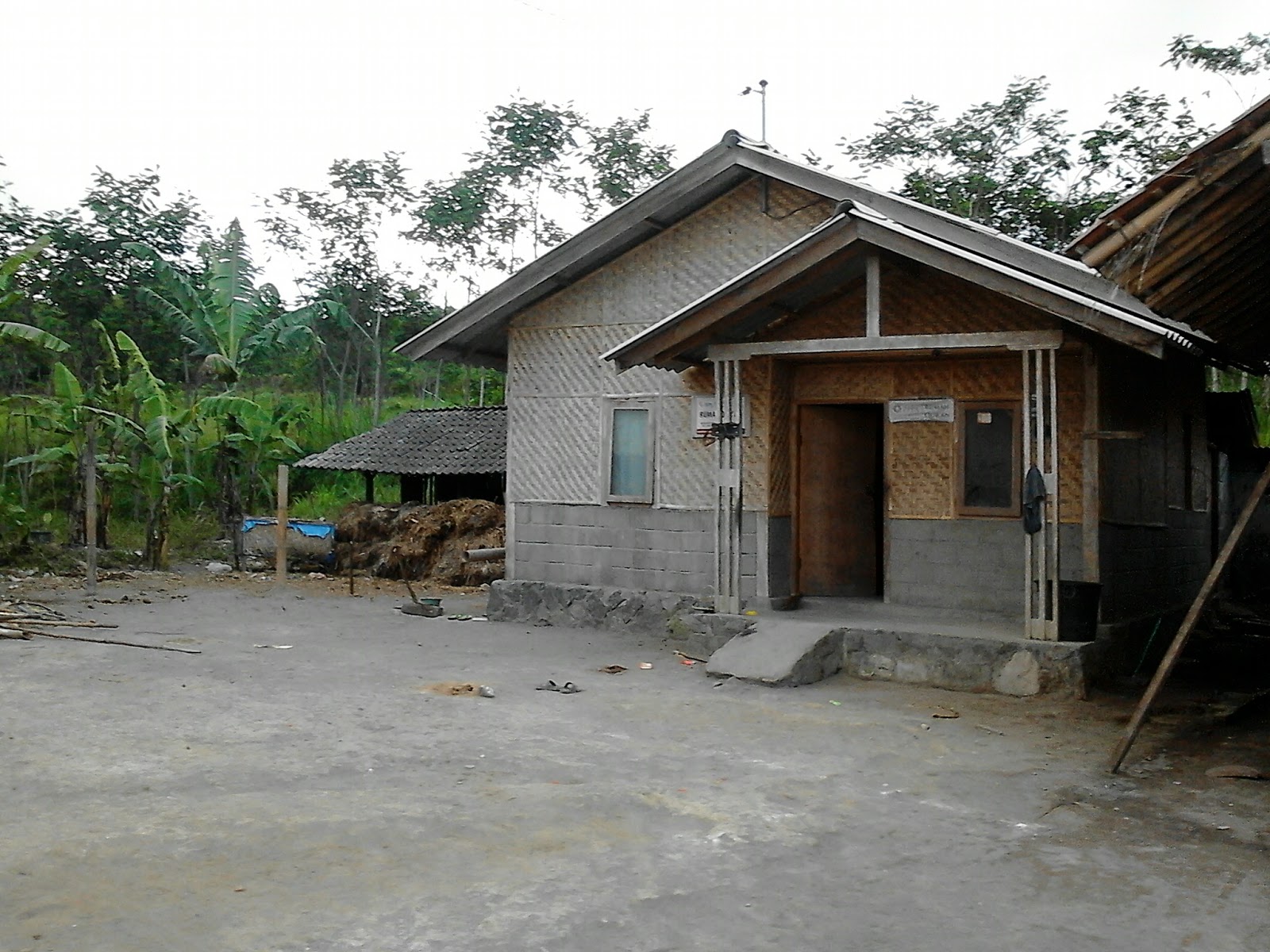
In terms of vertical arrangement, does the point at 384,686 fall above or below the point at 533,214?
below

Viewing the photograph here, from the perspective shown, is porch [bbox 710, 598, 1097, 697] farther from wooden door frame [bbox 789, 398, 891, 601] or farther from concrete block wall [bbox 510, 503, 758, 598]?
concrete block wall [bbox 510, 503, 758, 598]

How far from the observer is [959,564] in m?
11.1

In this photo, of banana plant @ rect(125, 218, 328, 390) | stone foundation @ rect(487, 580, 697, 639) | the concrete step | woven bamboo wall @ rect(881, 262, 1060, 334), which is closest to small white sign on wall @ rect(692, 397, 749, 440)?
Answer: stone foundation @ rect(487, 580, 697, 639)

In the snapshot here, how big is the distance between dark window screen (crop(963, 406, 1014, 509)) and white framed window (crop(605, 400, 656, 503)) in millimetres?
3521

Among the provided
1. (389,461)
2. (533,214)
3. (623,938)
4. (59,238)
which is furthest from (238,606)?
(533,214)

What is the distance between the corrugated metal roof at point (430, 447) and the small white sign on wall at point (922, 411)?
932 cm

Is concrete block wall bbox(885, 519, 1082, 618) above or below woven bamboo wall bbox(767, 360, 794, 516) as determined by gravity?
below

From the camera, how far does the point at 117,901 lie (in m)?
4.48

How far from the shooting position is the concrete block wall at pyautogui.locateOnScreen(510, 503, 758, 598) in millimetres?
12195

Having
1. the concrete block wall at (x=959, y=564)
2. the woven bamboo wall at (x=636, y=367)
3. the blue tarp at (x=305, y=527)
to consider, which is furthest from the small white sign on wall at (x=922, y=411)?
the blue tarp at (x=305, y=527)

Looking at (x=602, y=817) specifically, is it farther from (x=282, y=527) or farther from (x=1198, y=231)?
(x=282, y=527)

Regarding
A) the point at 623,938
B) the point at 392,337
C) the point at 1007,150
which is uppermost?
the point at 1007,150

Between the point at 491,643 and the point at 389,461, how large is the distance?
376 inches

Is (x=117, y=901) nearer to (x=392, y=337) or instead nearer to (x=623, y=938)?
(x=623, y=938)
